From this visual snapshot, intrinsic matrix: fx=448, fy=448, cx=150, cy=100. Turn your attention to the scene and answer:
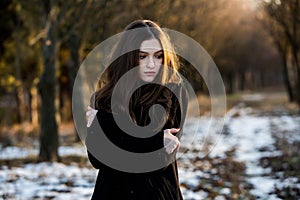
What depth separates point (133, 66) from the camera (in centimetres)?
288

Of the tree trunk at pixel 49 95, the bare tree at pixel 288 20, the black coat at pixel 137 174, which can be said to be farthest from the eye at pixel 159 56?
the bare tree at pixel 288 20

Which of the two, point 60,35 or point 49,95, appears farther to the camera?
point 60,35

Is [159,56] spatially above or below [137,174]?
above

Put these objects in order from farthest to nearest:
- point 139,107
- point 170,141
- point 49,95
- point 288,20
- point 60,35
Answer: point 288,20 → point 60,35 → point 49,95 → point 139,107 → point 170,141

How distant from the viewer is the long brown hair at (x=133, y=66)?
287cm

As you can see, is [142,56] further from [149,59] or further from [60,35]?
[60,35]

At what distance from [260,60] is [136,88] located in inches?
2528

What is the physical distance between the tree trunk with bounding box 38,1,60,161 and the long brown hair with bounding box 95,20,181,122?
8280mm

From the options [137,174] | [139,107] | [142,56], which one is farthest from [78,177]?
[142,56]

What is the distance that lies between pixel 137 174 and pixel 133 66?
0.70 metres

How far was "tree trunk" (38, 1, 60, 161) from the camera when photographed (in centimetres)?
1097

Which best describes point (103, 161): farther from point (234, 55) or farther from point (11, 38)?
point (234, 55)

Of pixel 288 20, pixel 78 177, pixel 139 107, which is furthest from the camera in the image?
pixel 288 20

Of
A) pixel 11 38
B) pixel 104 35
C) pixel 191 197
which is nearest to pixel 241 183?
pixel 191 197
